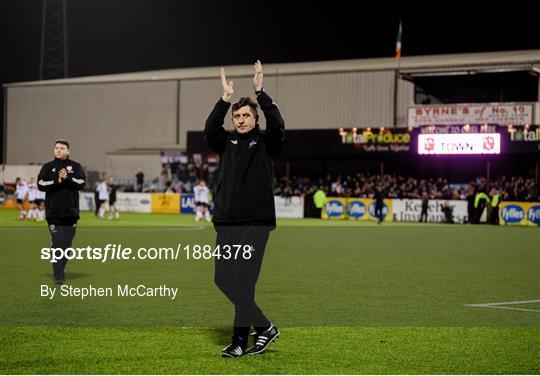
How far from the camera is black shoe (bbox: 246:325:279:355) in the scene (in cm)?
919

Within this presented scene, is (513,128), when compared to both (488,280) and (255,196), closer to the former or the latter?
(488,280)

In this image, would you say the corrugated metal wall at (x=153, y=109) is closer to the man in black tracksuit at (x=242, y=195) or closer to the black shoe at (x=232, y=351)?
the man in black tracksuit at (x=242, y=195)

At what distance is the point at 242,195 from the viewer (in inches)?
353

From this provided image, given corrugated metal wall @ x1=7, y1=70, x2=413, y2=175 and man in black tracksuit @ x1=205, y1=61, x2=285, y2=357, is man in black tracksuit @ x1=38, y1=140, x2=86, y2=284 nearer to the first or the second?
man in black tracksuit @ x1=205, y1=61, x2=285, y2=357

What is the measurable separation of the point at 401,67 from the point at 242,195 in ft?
171

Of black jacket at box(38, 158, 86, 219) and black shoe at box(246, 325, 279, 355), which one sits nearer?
black shoe at box(246, 325, 279, 355)

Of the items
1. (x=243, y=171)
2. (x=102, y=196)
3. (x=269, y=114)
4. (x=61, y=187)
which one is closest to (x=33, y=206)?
(x=102, y=196)

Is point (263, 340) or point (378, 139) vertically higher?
point (378, 139)

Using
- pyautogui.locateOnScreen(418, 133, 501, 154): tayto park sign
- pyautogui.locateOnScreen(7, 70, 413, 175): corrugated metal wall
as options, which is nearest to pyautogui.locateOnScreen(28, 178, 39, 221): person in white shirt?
pyautogui.locateOnScreen(418, 133, 501, 154): tayto park sign

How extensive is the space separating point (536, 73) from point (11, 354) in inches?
1930

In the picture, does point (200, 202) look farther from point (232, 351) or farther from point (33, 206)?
point (232, 351)

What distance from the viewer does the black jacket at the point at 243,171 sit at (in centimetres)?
896

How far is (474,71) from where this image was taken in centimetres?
5584

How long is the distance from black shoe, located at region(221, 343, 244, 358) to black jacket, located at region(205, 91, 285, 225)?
1195mm
